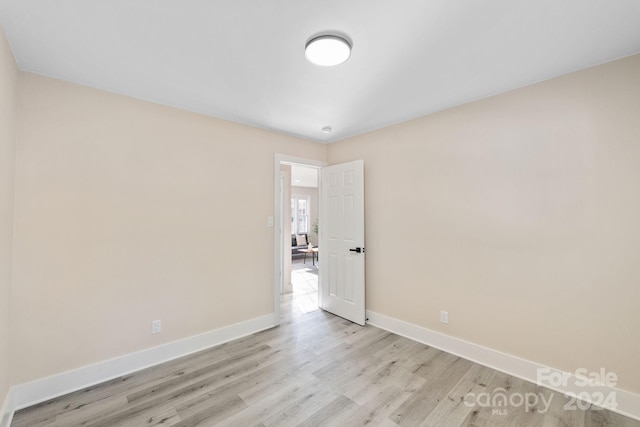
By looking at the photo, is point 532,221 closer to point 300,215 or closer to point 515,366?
point 515,366

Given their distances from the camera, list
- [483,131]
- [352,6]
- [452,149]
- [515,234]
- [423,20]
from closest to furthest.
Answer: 1. [352,6]
2. [423,20]
3. [515,234]
4. [483,131]
5. [452,149]

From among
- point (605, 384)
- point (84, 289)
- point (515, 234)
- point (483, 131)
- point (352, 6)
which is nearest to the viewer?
point (352, 6)

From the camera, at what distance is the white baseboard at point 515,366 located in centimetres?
189

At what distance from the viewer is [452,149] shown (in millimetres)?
2758

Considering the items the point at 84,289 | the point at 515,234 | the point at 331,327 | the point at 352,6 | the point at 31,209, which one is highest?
the point at 352,6

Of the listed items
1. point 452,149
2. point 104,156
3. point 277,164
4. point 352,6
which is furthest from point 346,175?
point 104,156

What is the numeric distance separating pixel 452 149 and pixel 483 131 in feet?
1.02

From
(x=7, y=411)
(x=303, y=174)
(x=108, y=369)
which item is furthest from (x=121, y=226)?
(x=303, y=174)

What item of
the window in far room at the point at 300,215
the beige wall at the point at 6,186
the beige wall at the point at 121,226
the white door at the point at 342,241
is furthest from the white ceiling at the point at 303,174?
the beige wall at the point at 6,186

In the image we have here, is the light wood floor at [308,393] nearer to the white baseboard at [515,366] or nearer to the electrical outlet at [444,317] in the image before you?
the white baseboard at [515,366]

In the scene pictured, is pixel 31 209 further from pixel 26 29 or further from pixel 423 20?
pixel 423 20

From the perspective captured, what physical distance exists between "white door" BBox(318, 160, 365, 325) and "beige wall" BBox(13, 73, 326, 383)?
110cm

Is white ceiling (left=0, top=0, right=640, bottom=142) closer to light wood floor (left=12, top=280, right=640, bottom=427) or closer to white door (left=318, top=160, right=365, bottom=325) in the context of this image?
white door (left=318, top=160, right=365, bottom=325)

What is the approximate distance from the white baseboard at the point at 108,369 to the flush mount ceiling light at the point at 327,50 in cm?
284
